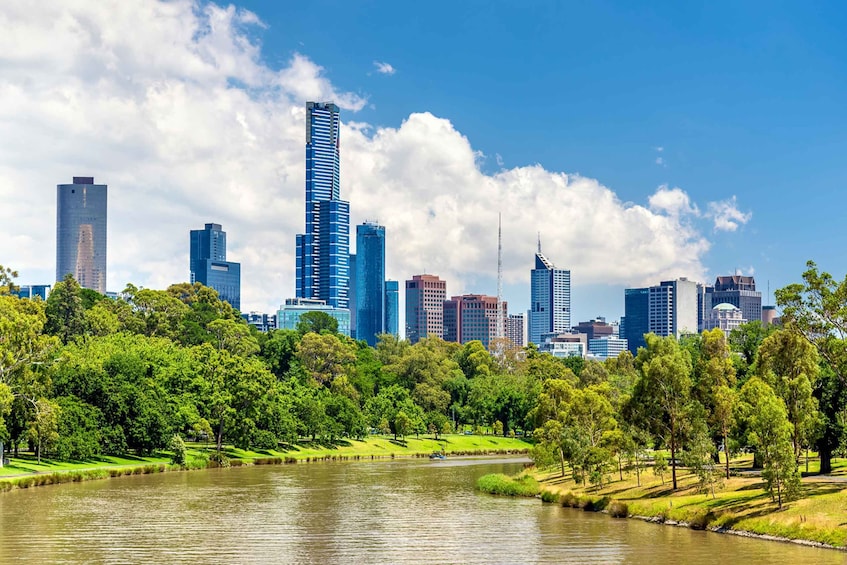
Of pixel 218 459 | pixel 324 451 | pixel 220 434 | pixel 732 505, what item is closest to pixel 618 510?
pixel 732 505

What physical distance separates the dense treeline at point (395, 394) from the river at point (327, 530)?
8.05 meters

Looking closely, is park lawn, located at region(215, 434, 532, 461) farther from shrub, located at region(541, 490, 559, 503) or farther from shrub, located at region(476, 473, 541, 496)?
shrub, located at region(541, 490, 559, 503)

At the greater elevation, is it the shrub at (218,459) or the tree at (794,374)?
the tree at (794,374)

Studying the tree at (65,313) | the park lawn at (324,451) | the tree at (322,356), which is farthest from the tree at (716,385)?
the tree at (65,313)

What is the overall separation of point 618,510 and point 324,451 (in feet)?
262

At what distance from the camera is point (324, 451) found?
469ft

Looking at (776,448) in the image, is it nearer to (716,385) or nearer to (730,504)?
(730,504)

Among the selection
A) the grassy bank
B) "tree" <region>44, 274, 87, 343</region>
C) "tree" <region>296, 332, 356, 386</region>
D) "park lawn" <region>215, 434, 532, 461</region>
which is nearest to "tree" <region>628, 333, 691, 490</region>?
the grassy bank

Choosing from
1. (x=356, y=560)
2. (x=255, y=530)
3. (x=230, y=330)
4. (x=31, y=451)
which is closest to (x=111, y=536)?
(x=255, y=530)

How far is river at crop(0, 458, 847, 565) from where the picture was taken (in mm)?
51219

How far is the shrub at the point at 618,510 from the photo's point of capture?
6738cm

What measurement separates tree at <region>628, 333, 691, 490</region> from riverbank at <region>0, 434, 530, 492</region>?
48.8 meters

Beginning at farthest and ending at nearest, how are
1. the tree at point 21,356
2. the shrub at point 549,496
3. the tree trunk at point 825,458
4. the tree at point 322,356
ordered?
the tree at point 322,356 < the tree at point 21,356 < the shrub at point 549,496 < the tree trunk at point 825,458

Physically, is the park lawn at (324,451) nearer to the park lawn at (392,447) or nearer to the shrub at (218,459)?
the park lawn at (392,447)
